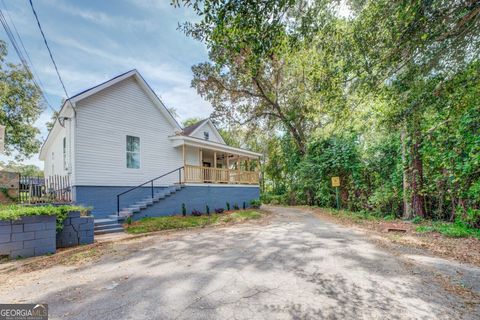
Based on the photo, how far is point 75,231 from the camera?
6.17m

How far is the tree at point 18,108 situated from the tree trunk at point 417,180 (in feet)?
81.8

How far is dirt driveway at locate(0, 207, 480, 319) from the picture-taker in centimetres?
265

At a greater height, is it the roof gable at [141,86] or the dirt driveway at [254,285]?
the roof gable at [141,86]

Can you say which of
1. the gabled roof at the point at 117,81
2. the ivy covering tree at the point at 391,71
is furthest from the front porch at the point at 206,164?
the ivy covering tree at the point at 391,71

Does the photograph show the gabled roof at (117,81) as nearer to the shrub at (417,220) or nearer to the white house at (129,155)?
the white house at (129,155)

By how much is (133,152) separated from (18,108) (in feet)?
49.7

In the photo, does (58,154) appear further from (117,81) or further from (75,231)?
(75,231)

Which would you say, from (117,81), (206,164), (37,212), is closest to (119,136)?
(117,81)

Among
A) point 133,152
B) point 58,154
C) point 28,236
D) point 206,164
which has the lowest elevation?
point 28,236

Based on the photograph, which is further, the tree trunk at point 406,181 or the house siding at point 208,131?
the house siding at point 208,131

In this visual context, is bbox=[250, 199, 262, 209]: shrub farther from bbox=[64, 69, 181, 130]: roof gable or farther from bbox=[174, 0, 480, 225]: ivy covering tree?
bbox=[64, 69, 181, 130]: roof gable

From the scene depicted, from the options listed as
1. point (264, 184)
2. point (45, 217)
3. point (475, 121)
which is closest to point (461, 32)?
Result: point (475, 121)

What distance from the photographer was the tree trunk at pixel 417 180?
864cm

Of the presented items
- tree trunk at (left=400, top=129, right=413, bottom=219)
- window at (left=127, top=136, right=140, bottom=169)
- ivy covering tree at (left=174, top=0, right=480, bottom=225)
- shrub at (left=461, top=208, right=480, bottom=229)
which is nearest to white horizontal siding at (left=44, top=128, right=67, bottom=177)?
window at (left=127, top=136, right=140, bottom=169)
